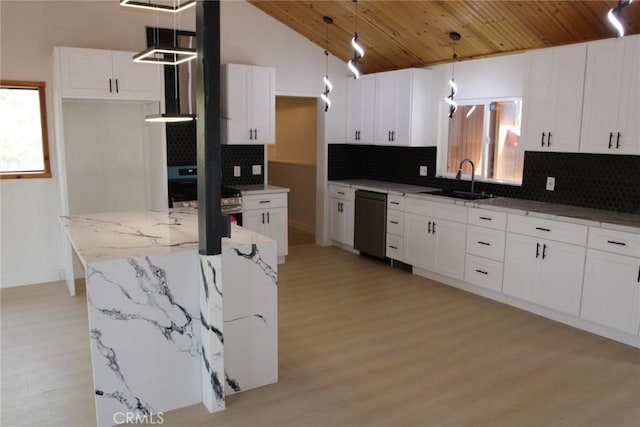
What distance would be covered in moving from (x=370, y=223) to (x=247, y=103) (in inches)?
83.9

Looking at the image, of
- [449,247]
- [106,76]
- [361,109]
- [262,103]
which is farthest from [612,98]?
[106,76]

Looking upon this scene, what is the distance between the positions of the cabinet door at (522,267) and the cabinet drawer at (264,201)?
2760 mm

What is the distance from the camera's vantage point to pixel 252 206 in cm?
616

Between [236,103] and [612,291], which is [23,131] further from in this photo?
[612,291]

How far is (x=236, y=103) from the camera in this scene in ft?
19.8

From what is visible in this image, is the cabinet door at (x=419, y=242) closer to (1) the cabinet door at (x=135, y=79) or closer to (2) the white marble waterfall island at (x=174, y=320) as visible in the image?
(2) the white marble waterfall island at (x=174, y=320)

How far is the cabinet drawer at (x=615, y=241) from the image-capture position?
3914 millimetres

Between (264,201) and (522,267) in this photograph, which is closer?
(522,267)

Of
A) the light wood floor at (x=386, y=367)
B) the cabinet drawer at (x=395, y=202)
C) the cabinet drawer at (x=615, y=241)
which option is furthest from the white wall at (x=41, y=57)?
the cabinet drawer at (x=615, y=241)

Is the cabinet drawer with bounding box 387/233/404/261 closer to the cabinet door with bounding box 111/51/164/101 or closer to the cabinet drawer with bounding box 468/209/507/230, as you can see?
the cabinet drawer with bounding box 468/209/507/230

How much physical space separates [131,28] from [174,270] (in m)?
3.77

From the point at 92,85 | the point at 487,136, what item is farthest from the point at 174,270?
the point at 487,136

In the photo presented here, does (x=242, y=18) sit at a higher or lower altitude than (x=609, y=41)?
higher

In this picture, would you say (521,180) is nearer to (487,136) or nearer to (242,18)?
(487,136)
